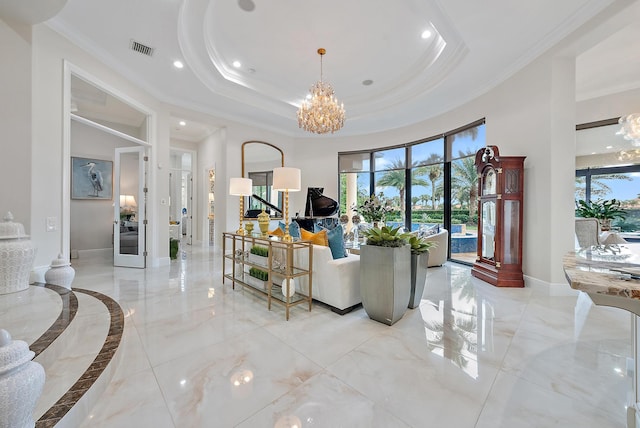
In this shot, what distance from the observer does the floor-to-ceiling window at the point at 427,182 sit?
5543 mm

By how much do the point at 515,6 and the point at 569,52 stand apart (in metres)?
1.22

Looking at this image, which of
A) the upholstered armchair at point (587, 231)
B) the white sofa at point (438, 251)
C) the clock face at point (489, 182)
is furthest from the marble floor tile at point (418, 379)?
the upholstered armchair at point (587, 231)

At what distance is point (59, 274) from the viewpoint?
10.1ft

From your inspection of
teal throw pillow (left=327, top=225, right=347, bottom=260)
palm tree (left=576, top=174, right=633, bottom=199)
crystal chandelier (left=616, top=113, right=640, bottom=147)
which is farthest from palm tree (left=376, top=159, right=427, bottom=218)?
teal throw pillow (left=327, top=225, right=347, bottom=260)

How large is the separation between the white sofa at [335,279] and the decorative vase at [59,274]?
116 inches

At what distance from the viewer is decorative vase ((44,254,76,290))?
3074 mm

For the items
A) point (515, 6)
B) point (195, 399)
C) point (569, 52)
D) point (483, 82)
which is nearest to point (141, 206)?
point (195, 399)

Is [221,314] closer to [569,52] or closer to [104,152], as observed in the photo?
[569,52]

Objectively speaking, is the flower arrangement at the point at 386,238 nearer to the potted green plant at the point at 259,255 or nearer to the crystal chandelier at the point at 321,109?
the potted green plant at the point at 259,255

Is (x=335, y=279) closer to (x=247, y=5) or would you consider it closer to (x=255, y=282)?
(x=255, y=282)

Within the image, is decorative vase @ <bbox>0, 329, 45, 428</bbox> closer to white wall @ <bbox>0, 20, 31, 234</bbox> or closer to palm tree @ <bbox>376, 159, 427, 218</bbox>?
white wall @ <bbox>0, 20, 31, 234</bbox>

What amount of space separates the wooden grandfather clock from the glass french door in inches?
253

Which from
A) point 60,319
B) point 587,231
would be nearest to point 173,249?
point 60,319

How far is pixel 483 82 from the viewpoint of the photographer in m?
4.61
